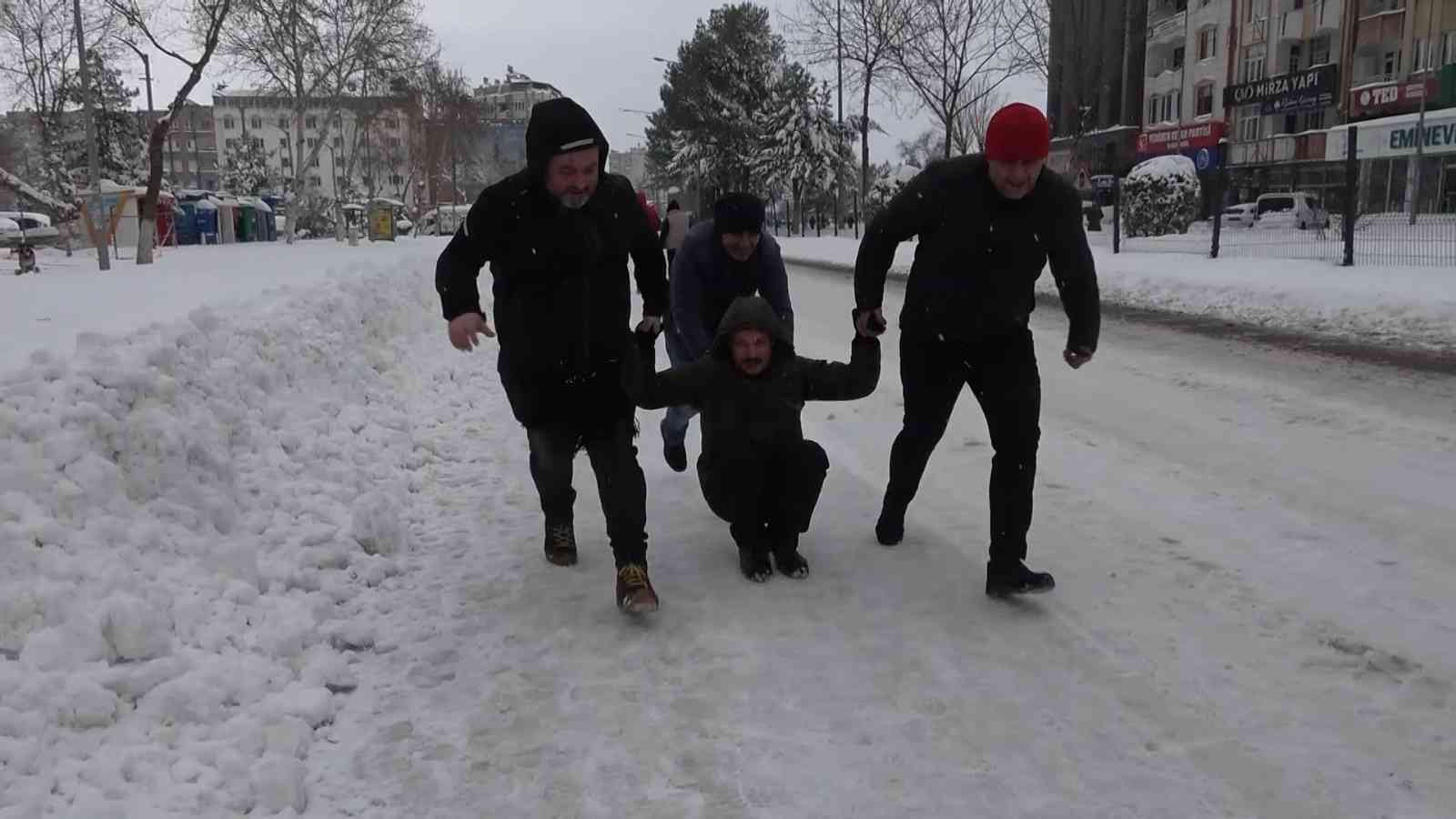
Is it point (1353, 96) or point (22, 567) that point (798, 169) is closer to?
point (1353, 96)

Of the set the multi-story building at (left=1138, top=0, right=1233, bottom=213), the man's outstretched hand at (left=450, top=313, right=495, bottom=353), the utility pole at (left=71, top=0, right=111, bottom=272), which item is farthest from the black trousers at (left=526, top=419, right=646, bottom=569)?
the multi-story building at (left=1138, top=0, right=1233, bottom=213)

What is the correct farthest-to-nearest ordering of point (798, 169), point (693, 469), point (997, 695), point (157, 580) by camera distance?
point (798, 169), point (693, 469), point (157, 580), point (997, 695)

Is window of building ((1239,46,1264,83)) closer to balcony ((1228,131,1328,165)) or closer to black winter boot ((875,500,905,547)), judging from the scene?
balcony ((1228,131,1328,165))

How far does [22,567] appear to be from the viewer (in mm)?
3170

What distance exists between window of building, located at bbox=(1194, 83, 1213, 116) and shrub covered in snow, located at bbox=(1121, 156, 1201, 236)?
1094 inches

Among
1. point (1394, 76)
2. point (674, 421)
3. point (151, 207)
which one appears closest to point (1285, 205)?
point (1394, 76)

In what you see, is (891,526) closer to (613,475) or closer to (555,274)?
(613,475)

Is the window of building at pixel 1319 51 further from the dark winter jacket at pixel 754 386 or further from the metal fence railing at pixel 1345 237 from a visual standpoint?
the dark winter jacket at pixel 754 386

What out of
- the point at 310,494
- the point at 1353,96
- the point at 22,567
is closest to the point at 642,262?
the point at 310,494

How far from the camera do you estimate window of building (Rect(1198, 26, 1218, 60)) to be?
48469mm

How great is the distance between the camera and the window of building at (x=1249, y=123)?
46.1m

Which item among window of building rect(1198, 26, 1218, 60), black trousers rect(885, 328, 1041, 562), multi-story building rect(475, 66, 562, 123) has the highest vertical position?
multi-story building rect(475, 66, 562, 123)

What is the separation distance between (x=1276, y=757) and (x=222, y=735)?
2797mm

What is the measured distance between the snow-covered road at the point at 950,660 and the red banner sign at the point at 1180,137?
44.0m
